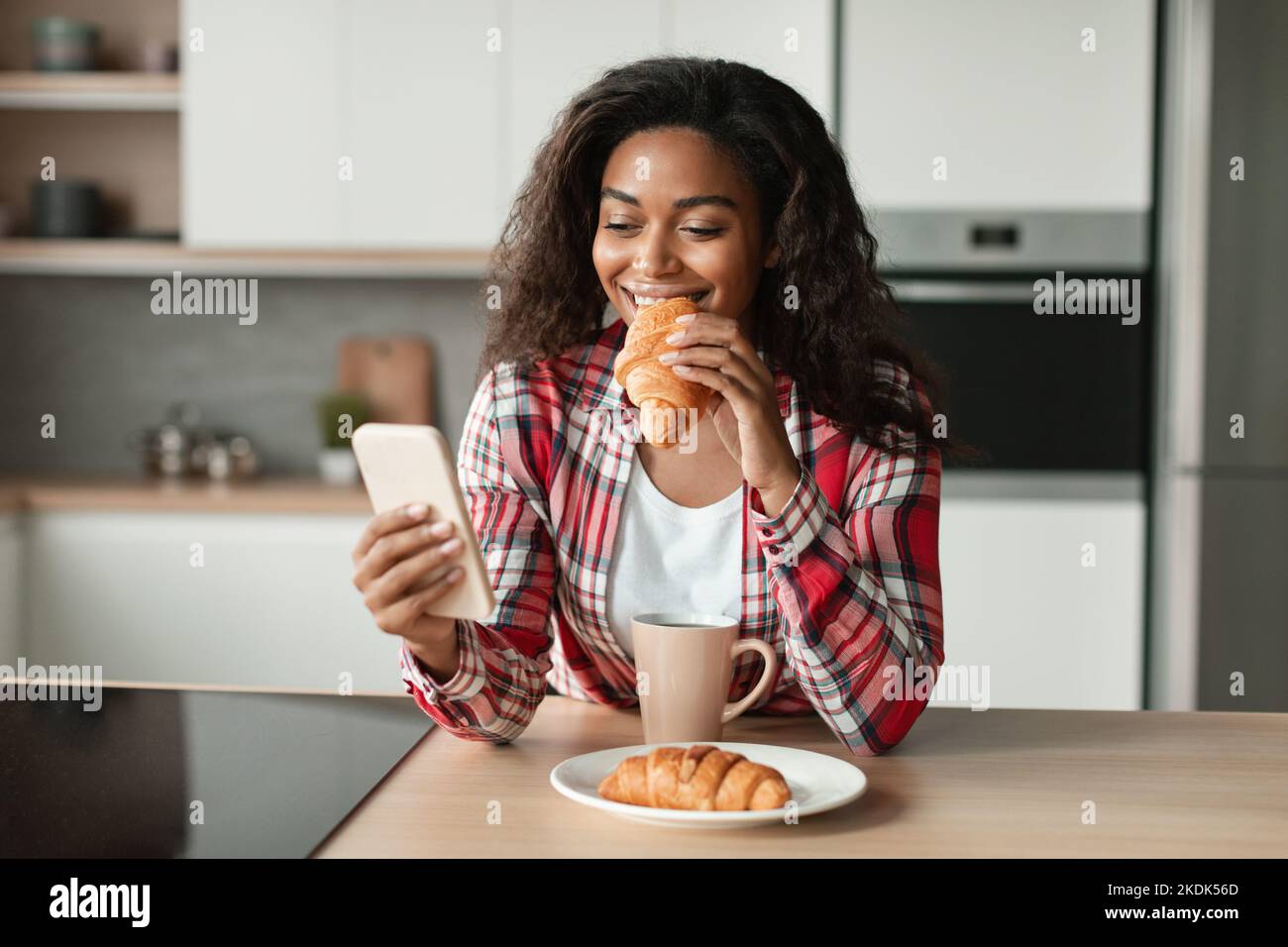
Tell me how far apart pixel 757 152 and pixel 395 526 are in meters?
0.67

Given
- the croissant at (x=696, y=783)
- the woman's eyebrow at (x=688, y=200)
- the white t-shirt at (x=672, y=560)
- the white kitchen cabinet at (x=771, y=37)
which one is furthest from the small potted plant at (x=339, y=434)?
the croissant at (x=696, y=783)

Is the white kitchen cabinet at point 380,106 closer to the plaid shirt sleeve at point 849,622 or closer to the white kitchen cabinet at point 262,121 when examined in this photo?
the white kitchen cabinet at point 262,121

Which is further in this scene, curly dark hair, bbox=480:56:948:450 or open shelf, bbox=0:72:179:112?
open shelf, bbox=0:72:179:112

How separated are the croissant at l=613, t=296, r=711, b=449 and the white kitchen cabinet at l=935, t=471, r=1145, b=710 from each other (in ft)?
5.44

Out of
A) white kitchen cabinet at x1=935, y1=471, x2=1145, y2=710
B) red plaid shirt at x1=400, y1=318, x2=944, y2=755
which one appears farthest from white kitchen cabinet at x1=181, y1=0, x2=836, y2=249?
red plaid shirt at x1=400, y1=318, x2=944, y2=755

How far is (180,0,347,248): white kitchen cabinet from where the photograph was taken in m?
3.06

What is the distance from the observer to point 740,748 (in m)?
1.13

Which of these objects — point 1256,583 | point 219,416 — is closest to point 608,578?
point 1256,583

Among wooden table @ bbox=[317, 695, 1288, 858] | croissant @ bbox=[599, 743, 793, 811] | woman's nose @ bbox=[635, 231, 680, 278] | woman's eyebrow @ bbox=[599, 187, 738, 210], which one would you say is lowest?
wooden table @ bbox=[317, 695, 1288, 858]

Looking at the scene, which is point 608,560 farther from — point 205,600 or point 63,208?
point 63,208

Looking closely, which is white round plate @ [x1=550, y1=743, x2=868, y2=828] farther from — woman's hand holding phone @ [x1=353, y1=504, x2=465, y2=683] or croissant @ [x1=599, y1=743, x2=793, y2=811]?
woman's hand holding phone @ [x1=353, y1=504, x2=465, y2=683]

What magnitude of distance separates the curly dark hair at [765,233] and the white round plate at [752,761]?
42 cm

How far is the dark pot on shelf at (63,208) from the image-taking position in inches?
129
